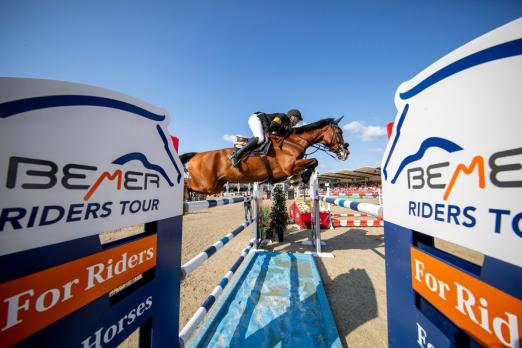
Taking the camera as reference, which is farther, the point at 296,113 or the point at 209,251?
the point at 296,113

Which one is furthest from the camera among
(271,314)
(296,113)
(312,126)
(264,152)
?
(296,113)

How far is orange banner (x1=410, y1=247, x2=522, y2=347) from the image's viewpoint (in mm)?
436

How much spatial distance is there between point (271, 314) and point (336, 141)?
2626mm

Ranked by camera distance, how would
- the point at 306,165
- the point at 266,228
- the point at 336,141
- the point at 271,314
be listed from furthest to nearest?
the point at 266,228 < the point at 336,141 < the point at 306,165 < the point at 271,314

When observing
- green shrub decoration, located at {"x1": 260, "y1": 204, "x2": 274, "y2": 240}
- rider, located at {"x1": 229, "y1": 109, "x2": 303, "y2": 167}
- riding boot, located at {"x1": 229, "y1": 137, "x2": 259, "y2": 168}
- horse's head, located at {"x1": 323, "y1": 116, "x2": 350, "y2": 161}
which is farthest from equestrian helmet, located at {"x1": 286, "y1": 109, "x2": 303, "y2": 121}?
green shrub decoration, located at {"x1": 260, "y1": 204, "x2": 274, "y2": 240}

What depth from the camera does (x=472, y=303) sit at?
20.3 inches

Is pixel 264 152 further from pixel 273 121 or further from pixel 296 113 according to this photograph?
pixel 296 113

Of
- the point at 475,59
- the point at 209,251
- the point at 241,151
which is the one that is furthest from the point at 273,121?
the point at 475,59

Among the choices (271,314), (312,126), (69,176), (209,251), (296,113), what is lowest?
(271,314)

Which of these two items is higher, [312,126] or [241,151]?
[312,126]

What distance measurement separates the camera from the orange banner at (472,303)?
0.44 m

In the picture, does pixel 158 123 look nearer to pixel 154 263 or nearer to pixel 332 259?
pixel 154 263

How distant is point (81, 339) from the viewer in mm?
543

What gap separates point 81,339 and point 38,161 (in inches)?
19.1
